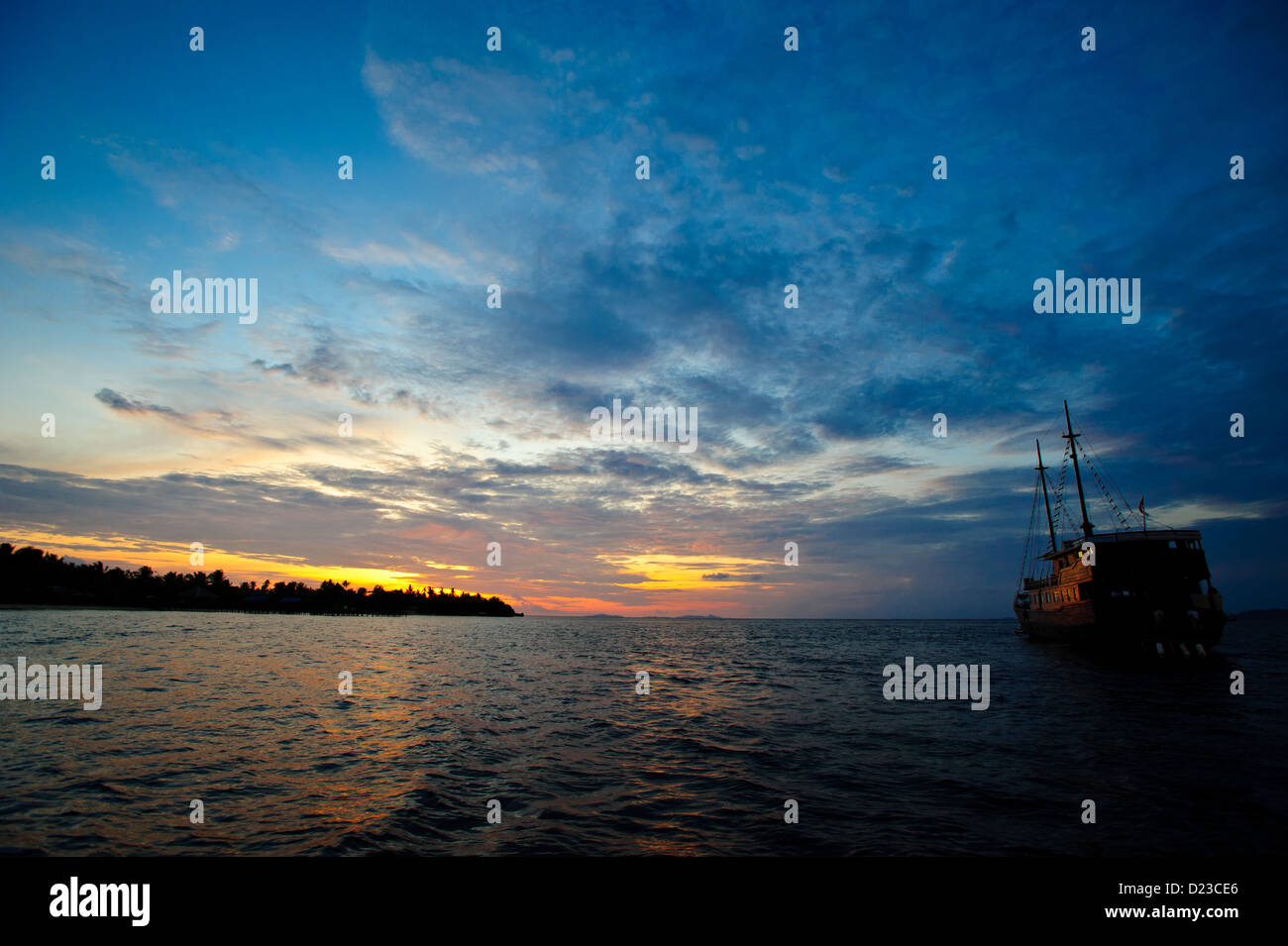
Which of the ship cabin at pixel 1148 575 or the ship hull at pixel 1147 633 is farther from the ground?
the ship cabin at pixel 1148 575

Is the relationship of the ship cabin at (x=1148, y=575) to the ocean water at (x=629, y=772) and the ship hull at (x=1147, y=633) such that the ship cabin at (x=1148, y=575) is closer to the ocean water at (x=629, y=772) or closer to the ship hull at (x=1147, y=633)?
the ship hull at (x=1147, y=633)

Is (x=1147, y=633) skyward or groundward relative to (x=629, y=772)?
groundward

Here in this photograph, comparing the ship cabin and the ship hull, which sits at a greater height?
the ship cabin

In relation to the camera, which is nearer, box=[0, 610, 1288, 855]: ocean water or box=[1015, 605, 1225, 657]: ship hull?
box=[0, 610, 1288, 855]: ocean water

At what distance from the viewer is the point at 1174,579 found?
47750mm

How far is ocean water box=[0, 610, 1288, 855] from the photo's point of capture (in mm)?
11125

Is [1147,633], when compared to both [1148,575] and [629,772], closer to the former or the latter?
[1148,575]

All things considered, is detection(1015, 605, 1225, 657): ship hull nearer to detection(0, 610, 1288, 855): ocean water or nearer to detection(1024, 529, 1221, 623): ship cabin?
detection(1024, 529, 1221, 623): ship cabin

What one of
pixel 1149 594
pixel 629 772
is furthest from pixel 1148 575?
pixel 629 772

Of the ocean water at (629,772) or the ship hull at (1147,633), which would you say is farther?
the ship hull at (1147,633)

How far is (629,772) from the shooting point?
16016 millimetres

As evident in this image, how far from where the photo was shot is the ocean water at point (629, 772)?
11.1 meters
